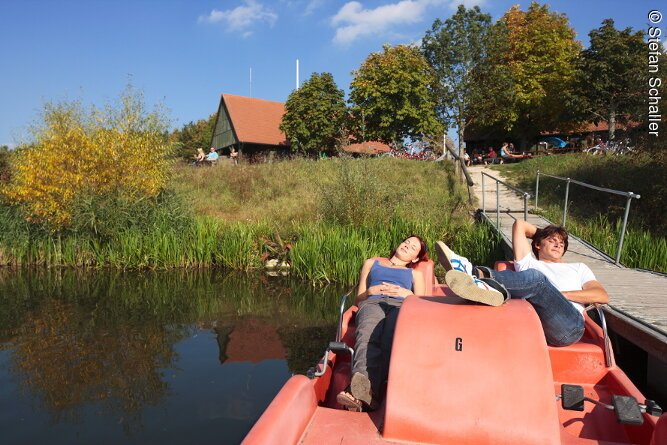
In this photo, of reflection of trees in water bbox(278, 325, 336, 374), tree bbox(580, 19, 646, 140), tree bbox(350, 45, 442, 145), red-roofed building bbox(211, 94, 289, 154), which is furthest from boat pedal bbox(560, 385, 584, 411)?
red-roofed building bbox(211, 94, 289, 154)

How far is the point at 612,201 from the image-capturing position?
13422mm

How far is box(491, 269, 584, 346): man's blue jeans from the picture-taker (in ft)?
10.1

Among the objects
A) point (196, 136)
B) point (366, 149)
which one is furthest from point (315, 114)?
point (196, 136)

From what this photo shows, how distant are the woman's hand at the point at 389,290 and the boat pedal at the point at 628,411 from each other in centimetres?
163

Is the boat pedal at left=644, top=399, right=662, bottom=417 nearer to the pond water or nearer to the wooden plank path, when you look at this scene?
the wooden plank path

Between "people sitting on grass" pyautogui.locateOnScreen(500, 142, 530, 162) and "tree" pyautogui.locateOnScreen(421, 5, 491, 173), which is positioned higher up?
"tree" pyautogui.locateOnScreen(421, 5, 491, 173)

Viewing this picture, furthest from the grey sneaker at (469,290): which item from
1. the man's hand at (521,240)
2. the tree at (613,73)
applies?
the tree at (613,73)

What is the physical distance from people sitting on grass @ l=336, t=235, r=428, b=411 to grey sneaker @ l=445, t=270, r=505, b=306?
2.43 ft

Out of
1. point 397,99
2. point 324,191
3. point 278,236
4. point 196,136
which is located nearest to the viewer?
point 278,236

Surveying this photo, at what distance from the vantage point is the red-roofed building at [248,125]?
35.8 metres

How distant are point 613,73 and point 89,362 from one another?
22.3 m

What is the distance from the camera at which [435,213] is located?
43.0 feet

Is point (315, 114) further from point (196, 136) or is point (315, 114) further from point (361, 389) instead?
point (361, 389)

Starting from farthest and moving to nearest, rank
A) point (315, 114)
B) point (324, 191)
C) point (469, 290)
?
point (315, 114) → point (324, 191) → point (469, 290)
